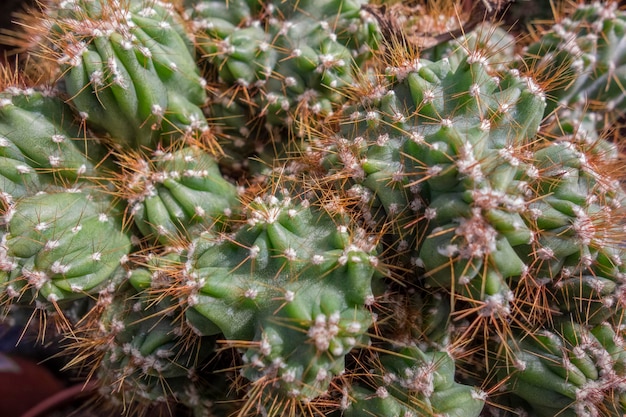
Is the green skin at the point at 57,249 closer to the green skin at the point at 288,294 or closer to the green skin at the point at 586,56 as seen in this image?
the green skin at the point at 288,294

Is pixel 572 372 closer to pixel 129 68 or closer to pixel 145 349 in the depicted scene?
pixel 145 349

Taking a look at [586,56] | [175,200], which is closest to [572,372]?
[586,56]

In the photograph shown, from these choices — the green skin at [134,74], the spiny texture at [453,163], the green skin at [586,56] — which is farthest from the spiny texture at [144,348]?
the green skin at [586,56]

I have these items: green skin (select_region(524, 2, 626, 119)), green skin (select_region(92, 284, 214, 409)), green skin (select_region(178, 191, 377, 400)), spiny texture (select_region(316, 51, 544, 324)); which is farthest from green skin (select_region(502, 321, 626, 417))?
green skin (select_region(92, 284, 214, 409))

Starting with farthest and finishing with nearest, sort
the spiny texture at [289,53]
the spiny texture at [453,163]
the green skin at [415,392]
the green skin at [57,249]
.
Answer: the spiny texture at [289,53] → the green skin at [57,249] → the green skin at [415,392] → the spiny texture at [453,163]

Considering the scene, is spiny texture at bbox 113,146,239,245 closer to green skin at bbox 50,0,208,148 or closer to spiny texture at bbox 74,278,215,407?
green skin at bbox 50,0,208,148

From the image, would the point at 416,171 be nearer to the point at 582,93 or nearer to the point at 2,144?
the point at 582,93
